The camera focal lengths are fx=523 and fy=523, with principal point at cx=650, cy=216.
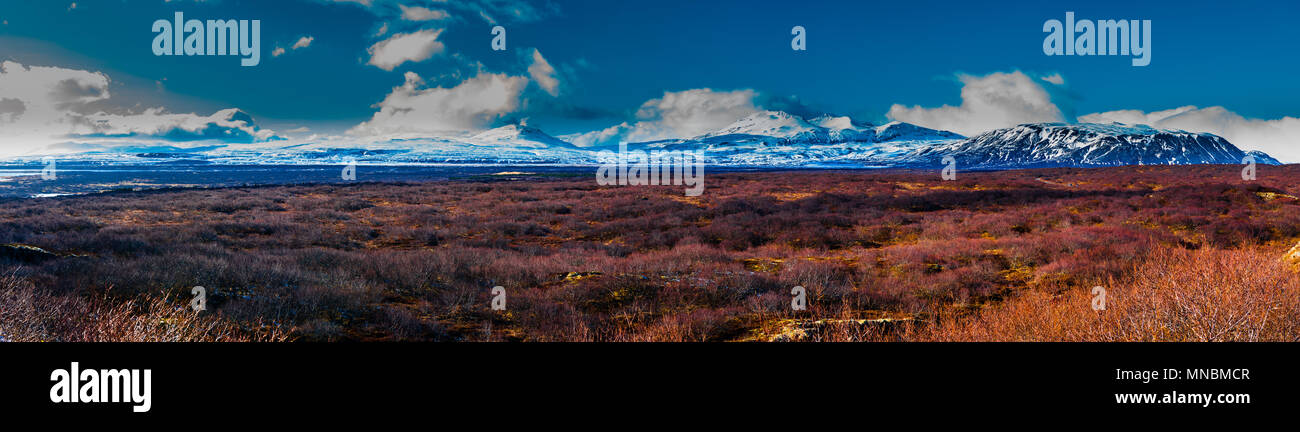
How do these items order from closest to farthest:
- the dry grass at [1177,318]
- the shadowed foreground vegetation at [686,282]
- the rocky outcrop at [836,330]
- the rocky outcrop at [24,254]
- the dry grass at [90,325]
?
the dry grass at [1177,318], the dry grass at [90,325], the shadowed foreground vegetation at [686,282], the rocky outcrop at [836,330], the rocky outcrop at [24,254]

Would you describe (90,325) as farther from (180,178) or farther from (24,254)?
(180,178)

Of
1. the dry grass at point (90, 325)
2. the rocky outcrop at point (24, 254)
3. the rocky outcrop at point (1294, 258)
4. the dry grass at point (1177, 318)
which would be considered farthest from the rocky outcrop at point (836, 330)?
the rocky outcrop at point (24, 254)

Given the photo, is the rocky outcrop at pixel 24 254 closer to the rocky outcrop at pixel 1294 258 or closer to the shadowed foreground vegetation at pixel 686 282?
the shadowed foreground vegetation at pixel 686 282

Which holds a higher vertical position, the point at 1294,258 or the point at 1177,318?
the point at 1294,258

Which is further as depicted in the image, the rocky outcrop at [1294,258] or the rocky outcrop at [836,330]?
the rocky outcrop at [1294,258]

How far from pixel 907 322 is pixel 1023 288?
15.7ft

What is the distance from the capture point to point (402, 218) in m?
25.2

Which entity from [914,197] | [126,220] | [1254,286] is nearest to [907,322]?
[1254,286]

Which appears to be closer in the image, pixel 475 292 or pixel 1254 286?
pixel 1254 286

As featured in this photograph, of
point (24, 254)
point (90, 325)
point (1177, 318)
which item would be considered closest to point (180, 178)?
point (24, 254)

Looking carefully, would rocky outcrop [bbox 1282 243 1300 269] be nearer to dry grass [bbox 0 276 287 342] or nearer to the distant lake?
dry grass [bbox 0 276 287 342]

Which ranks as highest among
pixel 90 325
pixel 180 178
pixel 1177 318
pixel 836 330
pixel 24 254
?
pixel 180 178
